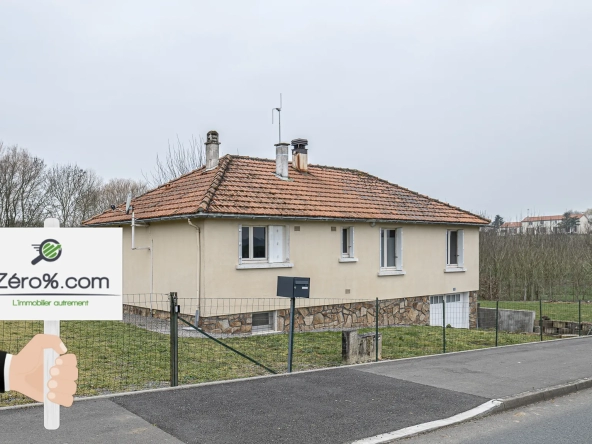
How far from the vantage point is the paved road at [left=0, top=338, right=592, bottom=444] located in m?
6.46

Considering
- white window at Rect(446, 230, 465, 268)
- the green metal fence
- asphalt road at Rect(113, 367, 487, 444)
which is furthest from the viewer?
white window at Rect(446, 230, 465, 268)

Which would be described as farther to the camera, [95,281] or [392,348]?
[392,348]

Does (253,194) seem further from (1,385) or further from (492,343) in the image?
(1,385)

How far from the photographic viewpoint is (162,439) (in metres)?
6.27

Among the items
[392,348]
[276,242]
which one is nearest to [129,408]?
[392,348]

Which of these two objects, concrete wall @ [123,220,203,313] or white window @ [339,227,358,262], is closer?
concrete wall @ [123,220,203,313]

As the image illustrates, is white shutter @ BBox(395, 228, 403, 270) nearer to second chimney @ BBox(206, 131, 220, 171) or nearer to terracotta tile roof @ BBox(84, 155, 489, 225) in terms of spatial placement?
terracotta tile roof @ BBox(84, 155, 489, 225)

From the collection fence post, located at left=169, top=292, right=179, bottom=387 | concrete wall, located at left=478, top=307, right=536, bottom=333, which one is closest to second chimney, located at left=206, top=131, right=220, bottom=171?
fence post, located at left=169, top=292, right=179, bottom=387

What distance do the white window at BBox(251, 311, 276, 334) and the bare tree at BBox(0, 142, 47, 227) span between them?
25265mm

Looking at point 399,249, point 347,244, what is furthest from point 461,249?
point 347,244

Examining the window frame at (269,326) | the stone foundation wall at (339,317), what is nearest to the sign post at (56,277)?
the stone foundation wall at (339,317)

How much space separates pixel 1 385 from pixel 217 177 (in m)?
13.7

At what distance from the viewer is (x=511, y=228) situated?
41.2m

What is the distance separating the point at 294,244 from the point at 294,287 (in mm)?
6242
